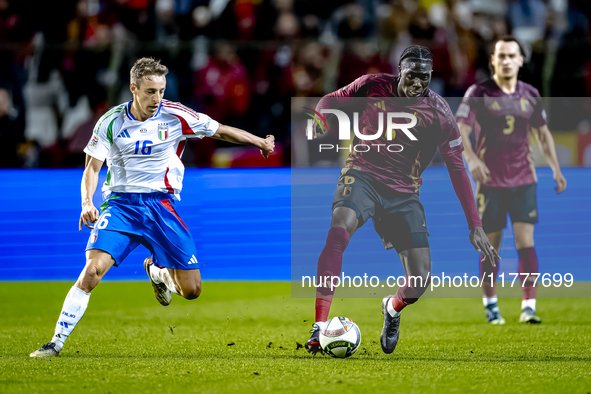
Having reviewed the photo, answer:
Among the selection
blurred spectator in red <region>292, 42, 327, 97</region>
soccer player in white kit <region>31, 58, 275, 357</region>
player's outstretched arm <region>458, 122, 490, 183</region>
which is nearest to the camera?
soccer player in white kit <region>31, 58, 275, 357</region>

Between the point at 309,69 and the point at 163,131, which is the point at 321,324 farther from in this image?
the point at 309,69

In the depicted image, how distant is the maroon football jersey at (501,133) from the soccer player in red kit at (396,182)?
1092mm

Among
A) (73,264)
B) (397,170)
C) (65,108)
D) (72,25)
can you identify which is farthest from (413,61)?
(72,25)

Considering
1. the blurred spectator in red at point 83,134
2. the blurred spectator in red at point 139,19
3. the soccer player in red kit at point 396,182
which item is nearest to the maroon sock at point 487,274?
the soccer player in red kit at point 396,182

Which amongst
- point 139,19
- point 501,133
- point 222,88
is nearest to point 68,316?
point 501,133

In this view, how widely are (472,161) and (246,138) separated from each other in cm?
228

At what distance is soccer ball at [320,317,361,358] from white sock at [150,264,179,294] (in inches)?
49.2

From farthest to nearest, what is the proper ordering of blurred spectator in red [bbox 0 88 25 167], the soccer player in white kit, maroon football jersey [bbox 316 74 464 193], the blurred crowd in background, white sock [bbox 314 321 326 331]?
the blurred crowd in background, blurred spectator in red [bbox 0 88 25 167], maroon football jersey [bbox 316 74 464 193], white sock [bbox 314 321 326 331], the soccer player in white kit

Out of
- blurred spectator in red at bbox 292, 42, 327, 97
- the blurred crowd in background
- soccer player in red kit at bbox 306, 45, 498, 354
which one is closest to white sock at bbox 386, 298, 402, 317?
soccer player in red kit at bbox 306, 45, 498, 354

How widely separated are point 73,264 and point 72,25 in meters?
4.15

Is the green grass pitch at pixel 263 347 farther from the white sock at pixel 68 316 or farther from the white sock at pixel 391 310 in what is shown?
the white sock at pixel 391 310

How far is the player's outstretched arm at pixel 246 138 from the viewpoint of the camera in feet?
16.2

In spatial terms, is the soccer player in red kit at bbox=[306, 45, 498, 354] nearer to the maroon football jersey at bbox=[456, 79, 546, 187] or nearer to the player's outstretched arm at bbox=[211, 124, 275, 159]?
the player's outstretched arm at bbox=[211, 124, 275, 159]

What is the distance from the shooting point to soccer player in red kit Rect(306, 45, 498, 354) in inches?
194
